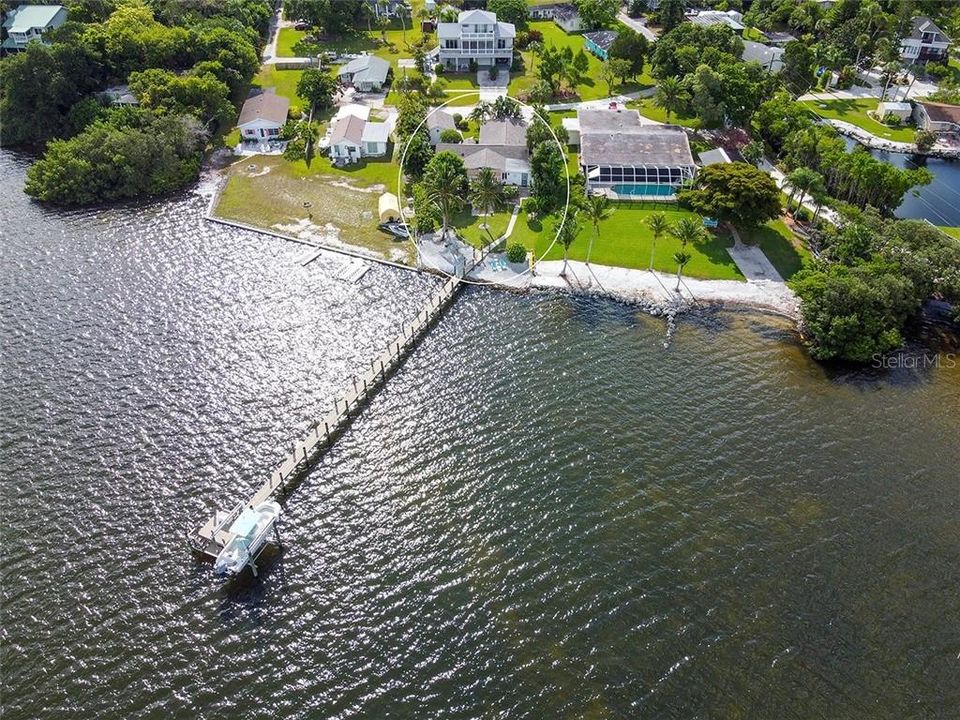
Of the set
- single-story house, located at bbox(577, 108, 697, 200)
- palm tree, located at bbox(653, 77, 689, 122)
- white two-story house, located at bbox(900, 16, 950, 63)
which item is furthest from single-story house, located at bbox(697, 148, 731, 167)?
white two-story house, located at bbox(900, 16, 950, 63)

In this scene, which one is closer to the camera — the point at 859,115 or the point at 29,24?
the point at 859,115

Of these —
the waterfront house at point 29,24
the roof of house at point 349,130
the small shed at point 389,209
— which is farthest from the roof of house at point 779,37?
the waterfront house at point 29,24

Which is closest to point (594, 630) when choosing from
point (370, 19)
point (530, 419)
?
point (530, 419)

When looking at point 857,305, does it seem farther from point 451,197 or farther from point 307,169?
point 307,169

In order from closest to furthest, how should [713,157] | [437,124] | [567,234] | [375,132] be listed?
1. [567,234]
2. [713,157]
3. [375,132]
4. [437,124]

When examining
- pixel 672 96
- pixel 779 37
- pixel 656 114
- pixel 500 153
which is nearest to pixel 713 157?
pixel 672 96

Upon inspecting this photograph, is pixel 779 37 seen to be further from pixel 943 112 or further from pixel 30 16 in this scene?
pixel 30 16

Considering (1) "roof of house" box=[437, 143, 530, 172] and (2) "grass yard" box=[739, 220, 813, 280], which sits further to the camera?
(1) "roof of house" box=[437, 143, 530, 172]

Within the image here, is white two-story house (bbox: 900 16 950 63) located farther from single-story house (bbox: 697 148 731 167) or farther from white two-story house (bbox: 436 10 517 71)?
white two-story house (bbox: 436 10 517 71)
